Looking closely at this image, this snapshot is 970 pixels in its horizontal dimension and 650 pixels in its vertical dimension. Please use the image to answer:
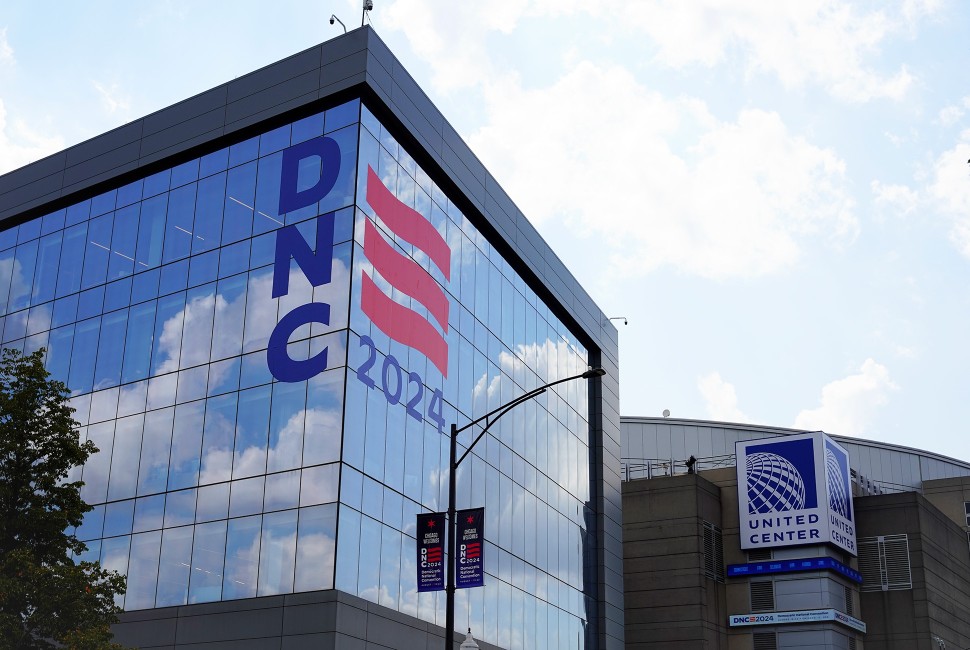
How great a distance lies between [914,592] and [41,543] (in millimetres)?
45162

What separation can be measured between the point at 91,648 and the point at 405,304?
50.4 feet

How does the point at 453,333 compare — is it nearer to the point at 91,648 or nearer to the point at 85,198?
the point at 85,198

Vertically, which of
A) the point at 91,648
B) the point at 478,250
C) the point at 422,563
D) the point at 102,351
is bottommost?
the point at 91,648

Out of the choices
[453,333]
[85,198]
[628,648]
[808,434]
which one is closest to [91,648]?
[453,333]

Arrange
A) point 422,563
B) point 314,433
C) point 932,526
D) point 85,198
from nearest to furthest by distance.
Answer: point 422,563
point 314,433
point 85,198
point 932,526

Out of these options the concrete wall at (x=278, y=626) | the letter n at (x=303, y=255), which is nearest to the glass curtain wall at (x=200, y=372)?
the letter n at (x=303, y=255)

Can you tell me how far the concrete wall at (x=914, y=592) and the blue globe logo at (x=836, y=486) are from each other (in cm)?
255

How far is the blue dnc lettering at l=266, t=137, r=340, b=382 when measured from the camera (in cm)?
3556

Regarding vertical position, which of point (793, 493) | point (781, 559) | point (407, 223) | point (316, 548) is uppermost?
point (407, 223)

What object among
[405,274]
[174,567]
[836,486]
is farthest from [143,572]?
[836,486]

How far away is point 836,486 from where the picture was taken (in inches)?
2311

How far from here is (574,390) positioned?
2159 inches

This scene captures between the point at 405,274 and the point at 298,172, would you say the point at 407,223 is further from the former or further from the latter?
the point at 298,172

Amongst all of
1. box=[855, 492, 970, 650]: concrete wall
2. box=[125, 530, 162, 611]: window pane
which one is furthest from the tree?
box=[855, 492, 970, 650]: concrete wall
